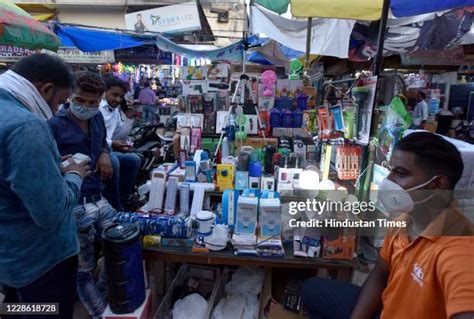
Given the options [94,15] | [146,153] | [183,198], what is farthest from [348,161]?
[94,15]

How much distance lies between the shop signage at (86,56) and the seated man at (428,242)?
7.44 m

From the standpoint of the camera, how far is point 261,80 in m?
3.66

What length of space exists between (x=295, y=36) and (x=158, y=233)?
320 cm

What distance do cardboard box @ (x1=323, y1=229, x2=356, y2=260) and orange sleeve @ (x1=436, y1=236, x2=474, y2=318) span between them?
95cm

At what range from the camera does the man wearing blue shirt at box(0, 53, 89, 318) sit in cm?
110

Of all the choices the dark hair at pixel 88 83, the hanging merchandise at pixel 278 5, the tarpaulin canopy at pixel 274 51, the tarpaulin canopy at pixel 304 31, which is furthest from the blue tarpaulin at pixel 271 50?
the dark hair at pixel 88 83

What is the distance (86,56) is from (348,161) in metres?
7.01

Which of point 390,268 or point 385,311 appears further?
point 390,268

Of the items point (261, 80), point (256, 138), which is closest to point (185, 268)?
point (256, 138)

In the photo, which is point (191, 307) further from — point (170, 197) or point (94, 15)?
point (94, 15)

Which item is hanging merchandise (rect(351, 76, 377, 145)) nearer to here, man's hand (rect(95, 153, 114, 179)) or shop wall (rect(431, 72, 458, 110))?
man's hand (rect(95, 153, 114, 179))

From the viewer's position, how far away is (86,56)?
24.0 ft

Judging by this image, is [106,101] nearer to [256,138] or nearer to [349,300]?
[256,138]

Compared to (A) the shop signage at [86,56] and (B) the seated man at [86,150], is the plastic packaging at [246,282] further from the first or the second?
(A) the shop signage at [86,56]
